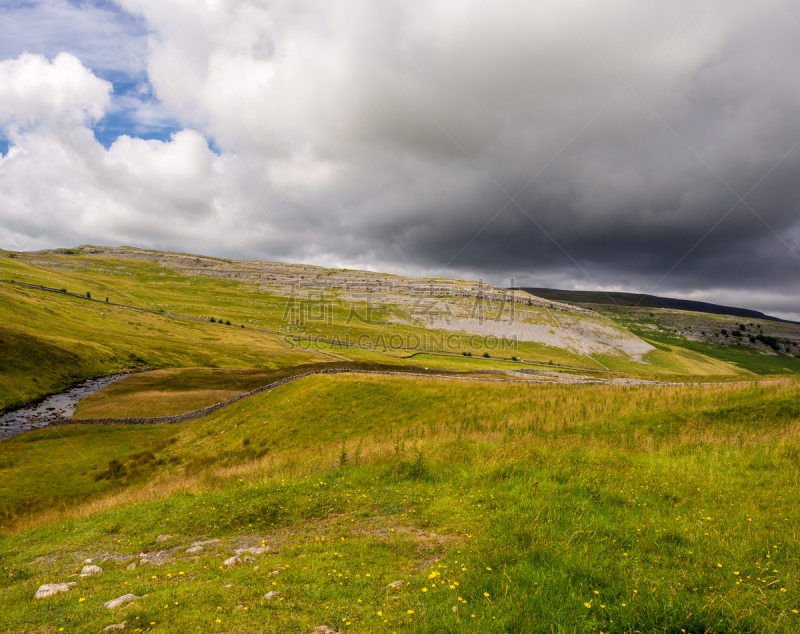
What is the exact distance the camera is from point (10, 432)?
41750 mm

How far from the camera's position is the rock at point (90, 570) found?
389 inches

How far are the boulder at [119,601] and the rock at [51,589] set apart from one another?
2.32 metres

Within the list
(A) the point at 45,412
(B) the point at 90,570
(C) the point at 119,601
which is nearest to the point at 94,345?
(A) the point at 45,412

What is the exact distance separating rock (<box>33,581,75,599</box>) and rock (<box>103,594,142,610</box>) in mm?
2323

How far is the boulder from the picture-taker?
7457 millimetres

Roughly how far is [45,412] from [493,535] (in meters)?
65.0

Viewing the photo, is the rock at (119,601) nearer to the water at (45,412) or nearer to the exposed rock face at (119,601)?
the exposed rock face at (119,601)

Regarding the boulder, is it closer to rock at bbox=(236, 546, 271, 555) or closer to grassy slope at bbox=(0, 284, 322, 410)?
rock at bbox=(236, 546, 271, 555)

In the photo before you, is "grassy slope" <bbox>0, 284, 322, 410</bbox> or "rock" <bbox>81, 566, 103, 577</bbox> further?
"grassy slope" <bbox>0, 284, 322, 410</bbox>

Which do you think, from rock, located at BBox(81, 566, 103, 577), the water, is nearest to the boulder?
rock, located at BBox(81, 566, 103, 577)

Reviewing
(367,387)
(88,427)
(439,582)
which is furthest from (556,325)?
(439,582)

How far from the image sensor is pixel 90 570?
1002cm

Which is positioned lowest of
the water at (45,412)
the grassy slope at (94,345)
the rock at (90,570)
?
→ the water at (45,412)

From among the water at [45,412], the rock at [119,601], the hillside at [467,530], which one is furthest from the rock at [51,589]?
the water at [45,412]
